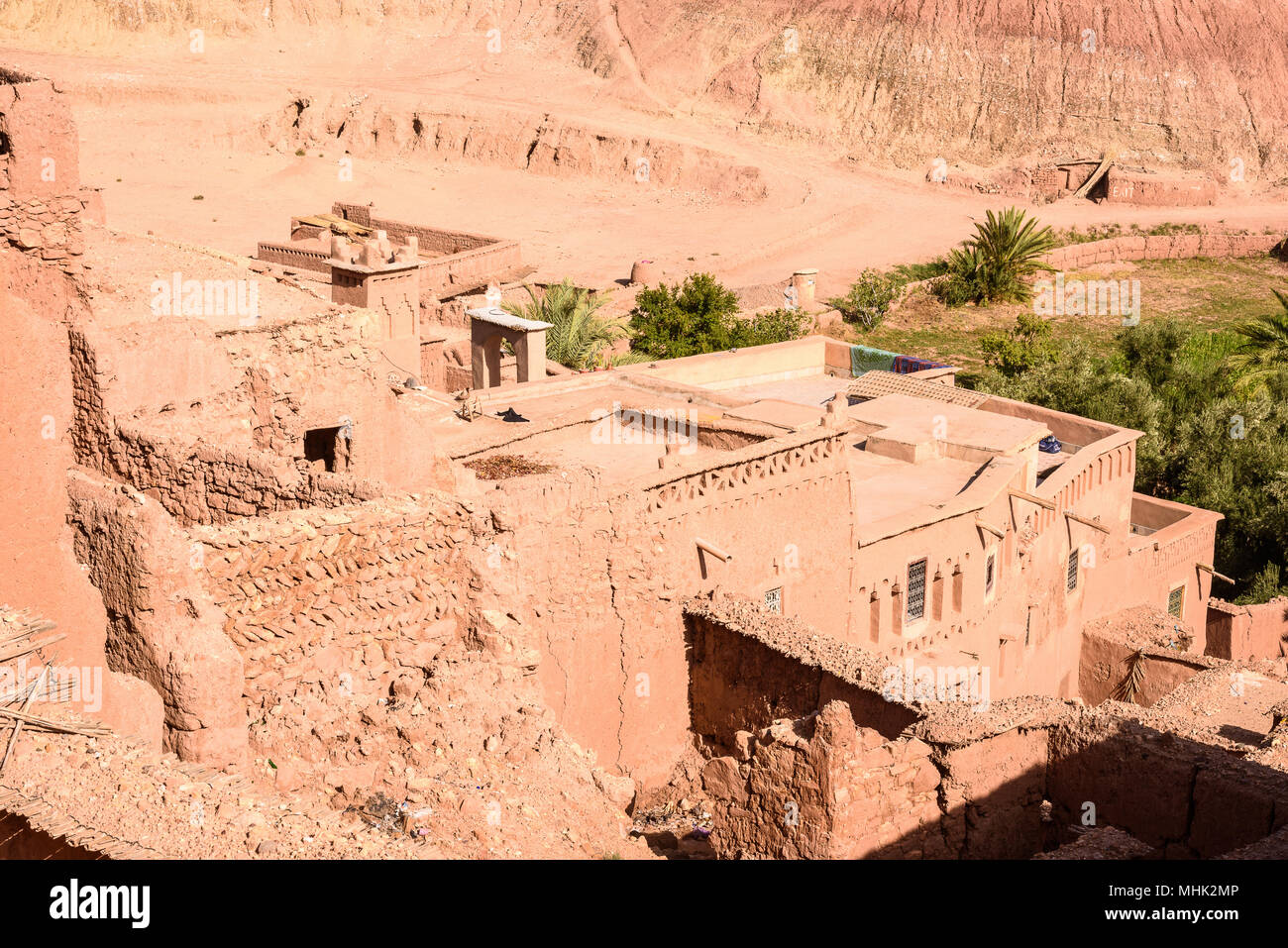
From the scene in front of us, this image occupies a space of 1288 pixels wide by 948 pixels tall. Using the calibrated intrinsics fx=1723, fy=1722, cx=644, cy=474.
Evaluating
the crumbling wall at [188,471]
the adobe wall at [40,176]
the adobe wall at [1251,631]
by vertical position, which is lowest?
the adobe wall at [1251,631]

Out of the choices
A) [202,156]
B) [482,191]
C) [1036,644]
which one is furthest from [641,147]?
[1036,644]

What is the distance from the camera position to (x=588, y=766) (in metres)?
11.5

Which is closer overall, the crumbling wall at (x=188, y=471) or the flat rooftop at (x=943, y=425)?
the crumbling wall at (x=188, y=471)

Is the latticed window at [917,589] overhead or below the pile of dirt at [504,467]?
below

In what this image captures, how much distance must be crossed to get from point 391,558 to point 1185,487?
23.5 m

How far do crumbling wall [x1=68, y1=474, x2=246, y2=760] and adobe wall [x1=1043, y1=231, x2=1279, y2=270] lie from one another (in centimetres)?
4437

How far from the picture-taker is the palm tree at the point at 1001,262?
48.3 m

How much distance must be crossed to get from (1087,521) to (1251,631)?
5403mm

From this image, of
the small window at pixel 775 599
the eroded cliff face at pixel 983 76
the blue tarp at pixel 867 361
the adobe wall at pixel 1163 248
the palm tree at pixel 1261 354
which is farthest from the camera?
the eroded cliff face at pixel 983 76

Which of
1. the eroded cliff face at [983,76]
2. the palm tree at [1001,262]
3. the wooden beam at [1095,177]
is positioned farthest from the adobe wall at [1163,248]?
the eroded cliff face at [983,76]

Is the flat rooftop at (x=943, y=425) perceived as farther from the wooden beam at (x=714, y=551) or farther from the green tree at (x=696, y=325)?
the green tree at (x=696, y=325)

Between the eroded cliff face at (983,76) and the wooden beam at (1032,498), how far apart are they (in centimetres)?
4164

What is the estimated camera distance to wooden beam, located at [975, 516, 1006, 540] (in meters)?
20.4

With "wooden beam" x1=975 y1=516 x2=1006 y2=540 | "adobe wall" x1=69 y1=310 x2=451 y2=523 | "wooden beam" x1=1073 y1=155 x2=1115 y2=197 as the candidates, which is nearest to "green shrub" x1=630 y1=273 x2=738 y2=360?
"wooden beam" x1=975 y1=516 x2=1006 y2=540
